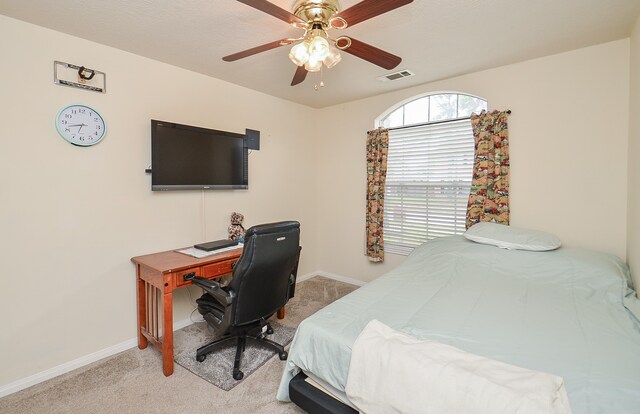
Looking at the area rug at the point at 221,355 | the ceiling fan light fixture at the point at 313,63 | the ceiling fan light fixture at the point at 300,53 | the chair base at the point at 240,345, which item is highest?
the ceiling fan light fixture at the point at 300,53

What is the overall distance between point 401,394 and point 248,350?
1.65 meters

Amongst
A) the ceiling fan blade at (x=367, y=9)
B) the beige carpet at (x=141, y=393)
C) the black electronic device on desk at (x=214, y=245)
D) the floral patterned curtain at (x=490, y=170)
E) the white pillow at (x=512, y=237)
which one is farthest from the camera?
the floral patterned curtain at (x=490, y=170)

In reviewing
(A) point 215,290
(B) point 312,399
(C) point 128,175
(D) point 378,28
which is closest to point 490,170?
(D) point 378,28

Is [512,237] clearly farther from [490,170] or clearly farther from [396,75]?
[396,75]

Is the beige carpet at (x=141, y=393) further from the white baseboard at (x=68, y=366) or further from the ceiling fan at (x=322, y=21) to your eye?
the ceiling fan at (x=322, y=21)

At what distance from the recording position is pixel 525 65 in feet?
8.61

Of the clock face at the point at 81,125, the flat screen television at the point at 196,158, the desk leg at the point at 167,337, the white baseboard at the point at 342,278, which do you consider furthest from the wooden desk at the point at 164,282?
Result: the white baseboard at the point at 342,278

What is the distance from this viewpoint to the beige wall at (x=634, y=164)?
187 centimetres

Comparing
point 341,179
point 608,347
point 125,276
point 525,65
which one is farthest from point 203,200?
point 525,65

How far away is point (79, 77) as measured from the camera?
2166 millimetres

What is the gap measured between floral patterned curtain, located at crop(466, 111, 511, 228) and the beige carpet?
227 centimetres

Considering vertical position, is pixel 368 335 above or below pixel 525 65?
below

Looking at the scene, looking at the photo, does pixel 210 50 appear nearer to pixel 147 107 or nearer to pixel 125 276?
pixel 147 107

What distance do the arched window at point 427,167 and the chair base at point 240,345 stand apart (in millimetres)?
1894
